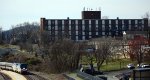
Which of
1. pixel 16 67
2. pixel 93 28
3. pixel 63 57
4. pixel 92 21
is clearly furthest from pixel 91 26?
pixel 16 67

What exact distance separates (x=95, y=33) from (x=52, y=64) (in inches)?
4416

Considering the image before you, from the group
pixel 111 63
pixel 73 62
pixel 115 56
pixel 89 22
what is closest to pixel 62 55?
pixel 73 62

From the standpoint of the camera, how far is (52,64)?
8238cm

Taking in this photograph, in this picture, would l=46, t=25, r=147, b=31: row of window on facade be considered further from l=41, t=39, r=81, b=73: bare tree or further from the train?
l=41, t=39, r=81, b=73: bare tree

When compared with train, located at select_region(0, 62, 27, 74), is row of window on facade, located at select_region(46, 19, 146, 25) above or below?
above

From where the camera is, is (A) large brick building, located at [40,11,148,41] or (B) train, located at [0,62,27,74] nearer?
(B) train, located at [0,62,27,74]

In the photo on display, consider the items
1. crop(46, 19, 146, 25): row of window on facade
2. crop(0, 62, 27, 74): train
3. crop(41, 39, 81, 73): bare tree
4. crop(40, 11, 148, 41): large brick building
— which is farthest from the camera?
crop(46, 19, 146, 25): row of window on facade

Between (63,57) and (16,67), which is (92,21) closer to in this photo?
(63,57)

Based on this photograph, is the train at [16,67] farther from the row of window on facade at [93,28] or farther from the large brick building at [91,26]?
the row of window on facade at [93,28]

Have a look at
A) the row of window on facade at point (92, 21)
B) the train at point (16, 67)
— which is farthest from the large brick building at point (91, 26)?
the train at point (16, 67)

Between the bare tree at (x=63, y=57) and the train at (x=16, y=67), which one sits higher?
the bare tree at (x=63, y=57)

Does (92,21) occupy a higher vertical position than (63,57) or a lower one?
higher

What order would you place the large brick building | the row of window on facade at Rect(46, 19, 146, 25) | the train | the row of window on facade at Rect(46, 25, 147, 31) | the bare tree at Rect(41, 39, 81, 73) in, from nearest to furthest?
the train, the bare tree at Rect(41, 39, 81, 73), the large brick building, the row of window on facade at Rect(46, 25, 147, 31), the row of window on facade at Rect(46, 19, 146, 25)

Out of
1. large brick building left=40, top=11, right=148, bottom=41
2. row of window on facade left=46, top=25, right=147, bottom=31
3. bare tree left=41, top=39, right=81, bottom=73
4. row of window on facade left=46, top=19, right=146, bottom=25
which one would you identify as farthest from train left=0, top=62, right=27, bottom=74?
row of window on facade left=46, top=19, right=146, bottom=25
